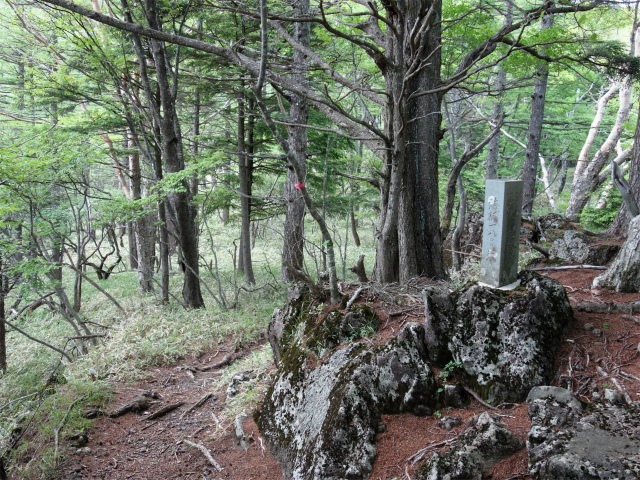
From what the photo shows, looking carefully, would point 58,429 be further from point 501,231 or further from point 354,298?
point 501,231

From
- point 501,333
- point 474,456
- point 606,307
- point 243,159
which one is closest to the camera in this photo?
point 474,456

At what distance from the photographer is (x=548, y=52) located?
523cm

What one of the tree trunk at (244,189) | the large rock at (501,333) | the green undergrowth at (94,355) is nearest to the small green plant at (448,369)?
the large rock at (501,333)

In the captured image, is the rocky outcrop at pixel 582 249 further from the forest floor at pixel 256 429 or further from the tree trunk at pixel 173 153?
the tree trunk at pixel 173 153

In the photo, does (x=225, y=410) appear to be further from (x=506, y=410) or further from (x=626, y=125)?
(x=626, y=125)

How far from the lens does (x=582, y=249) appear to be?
5660 millimetres

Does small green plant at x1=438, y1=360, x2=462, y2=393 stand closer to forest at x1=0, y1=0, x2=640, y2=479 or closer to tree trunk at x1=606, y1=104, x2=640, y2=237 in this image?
forest at x1=0, y1=0, x2=640, y2=479

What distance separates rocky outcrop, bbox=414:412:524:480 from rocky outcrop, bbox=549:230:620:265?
382 cm

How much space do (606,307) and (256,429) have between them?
3679mm

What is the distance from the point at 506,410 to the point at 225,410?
131 inches

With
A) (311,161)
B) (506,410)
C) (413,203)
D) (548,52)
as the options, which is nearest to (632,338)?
(506,410)

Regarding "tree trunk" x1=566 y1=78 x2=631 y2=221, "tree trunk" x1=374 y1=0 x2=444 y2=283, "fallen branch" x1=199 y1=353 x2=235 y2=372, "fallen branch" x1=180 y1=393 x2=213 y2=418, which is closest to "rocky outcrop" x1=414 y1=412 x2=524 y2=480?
"tree trunk" x1=374 y1=0 x2=444 y2=283

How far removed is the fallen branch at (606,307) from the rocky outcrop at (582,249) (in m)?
2.01

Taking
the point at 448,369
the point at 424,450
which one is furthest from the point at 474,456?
the point at 448,369
